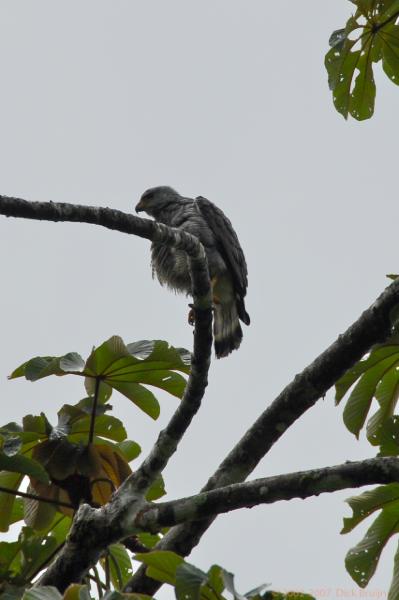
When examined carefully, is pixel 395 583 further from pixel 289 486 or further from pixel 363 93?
pixel 363 93

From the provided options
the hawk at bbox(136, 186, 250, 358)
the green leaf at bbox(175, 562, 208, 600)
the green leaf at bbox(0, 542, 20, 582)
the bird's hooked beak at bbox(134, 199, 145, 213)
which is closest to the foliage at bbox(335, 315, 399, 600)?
the green leaf at bbox(175, 562, 208, 600)

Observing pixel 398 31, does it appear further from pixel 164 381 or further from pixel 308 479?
pixel 308 479

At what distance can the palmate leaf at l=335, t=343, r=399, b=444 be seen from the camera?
377 cm

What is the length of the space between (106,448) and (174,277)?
3.51 meters

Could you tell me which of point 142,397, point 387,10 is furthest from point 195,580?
point 387,10

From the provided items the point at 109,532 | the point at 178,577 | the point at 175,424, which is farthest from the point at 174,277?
the point at 178,577

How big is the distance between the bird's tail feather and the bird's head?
123cm

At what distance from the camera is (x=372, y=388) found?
385 cm

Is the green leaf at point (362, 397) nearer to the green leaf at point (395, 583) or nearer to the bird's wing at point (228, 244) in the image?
the green leaf at point (395, 583)

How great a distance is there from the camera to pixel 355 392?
12.7 ft

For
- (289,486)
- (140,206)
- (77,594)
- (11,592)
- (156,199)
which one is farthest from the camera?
(140,206)

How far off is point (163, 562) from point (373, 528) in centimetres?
114

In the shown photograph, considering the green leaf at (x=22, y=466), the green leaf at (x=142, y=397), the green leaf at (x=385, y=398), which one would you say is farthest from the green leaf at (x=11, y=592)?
the green leaf at (x=385, y=398)

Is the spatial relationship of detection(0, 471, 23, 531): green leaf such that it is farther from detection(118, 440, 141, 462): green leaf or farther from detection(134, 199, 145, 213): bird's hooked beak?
detection(134, 199, 145, 213): bird's hooked beak
